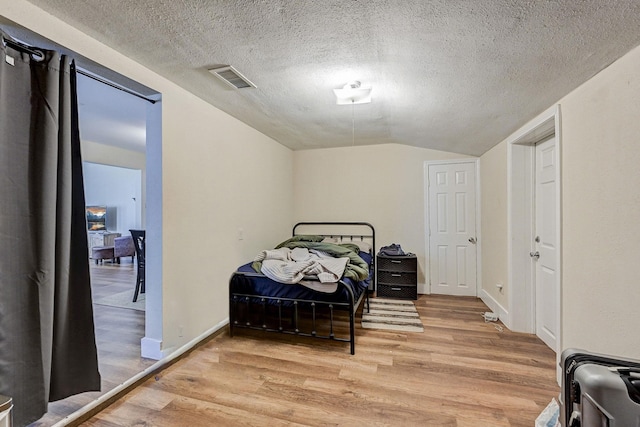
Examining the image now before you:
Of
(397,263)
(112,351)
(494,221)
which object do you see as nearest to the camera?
(112,351)

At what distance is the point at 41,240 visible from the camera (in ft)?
4.78

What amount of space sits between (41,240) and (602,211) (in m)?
3.06

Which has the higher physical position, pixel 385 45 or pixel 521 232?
pixel 385 45

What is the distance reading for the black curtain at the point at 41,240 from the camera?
136 centimetres

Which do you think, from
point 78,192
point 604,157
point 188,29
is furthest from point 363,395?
point 188,29

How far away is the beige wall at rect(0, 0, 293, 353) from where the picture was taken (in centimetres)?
196

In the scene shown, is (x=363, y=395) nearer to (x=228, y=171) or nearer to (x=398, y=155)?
(x=228, y=171)

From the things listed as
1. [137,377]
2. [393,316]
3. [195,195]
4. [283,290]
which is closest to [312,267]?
[283,290]

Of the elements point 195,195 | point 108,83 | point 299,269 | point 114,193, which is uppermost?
point 108,83

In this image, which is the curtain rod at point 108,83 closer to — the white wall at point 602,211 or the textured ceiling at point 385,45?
the textured ceiling at point 385,45

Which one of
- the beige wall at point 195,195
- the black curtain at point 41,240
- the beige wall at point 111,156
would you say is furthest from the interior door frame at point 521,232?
the beige wall at point 111,156

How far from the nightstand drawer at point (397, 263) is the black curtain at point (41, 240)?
327 cm

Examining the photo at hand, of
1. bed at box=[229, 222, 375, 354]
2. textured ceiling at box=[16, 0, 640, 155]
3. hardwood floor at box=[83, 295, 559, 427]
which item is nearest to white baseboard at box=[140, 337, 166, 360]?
hardwood floor at box=[83, 295, 559, 427]

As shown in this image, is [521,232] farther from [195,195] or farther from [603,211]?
[195,195]
